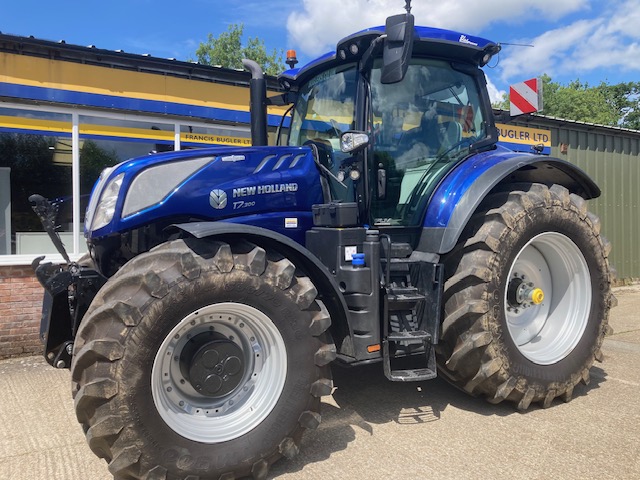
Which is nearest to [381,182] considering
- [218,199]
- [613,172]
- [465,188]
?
[465,188]

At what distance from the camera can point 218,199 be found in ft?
10.6

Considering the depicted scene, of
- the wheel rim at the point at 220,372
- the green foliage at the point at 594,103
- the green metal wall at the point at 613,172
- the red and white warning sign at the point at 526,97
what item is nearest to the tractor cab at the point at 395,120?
the red and white warning sign at the point at 526,97

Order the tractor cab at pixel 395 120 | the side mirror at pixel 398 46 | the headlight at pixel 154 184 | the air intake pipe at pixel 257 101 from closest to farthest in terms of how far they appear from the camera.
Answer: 1. the headlight at pixel 154 184
2. the side mirror at pixel 398 46
3. the tractor cab at pixel 395 120
4. the air intake pipe at pixel 257 101

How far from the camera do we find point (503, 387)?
3588 millimetres

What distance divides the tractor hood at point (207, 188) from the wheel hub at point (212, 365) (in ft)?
2.58

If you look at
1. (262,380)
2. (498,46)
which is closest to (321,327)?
(262,380)

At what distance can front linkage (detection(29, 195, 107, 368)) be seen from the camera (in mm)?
3137

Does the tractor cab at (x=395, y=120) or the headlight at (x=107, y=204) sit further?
the tractor cab at (x=395, y=120)

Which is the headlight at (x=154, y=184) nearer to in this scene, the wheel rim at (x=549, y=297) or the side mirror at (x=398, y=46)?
the side mirror at (x=398, y=46)

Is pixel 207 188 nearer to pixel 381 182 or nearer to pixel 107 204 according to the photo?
pixel 107 204

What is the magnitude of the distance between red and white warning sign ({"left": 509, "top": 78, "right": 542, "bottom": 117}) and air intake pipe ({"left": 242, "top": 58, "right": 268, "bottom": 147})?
238 cm

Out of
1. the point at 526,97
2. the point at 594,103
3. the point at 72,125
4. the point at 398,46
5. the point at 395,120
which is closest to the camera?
the point at 398,46

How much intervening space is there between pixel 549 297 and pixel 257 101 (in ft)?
9.62

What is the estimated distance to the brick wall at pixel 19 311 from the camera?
18.1 feet
